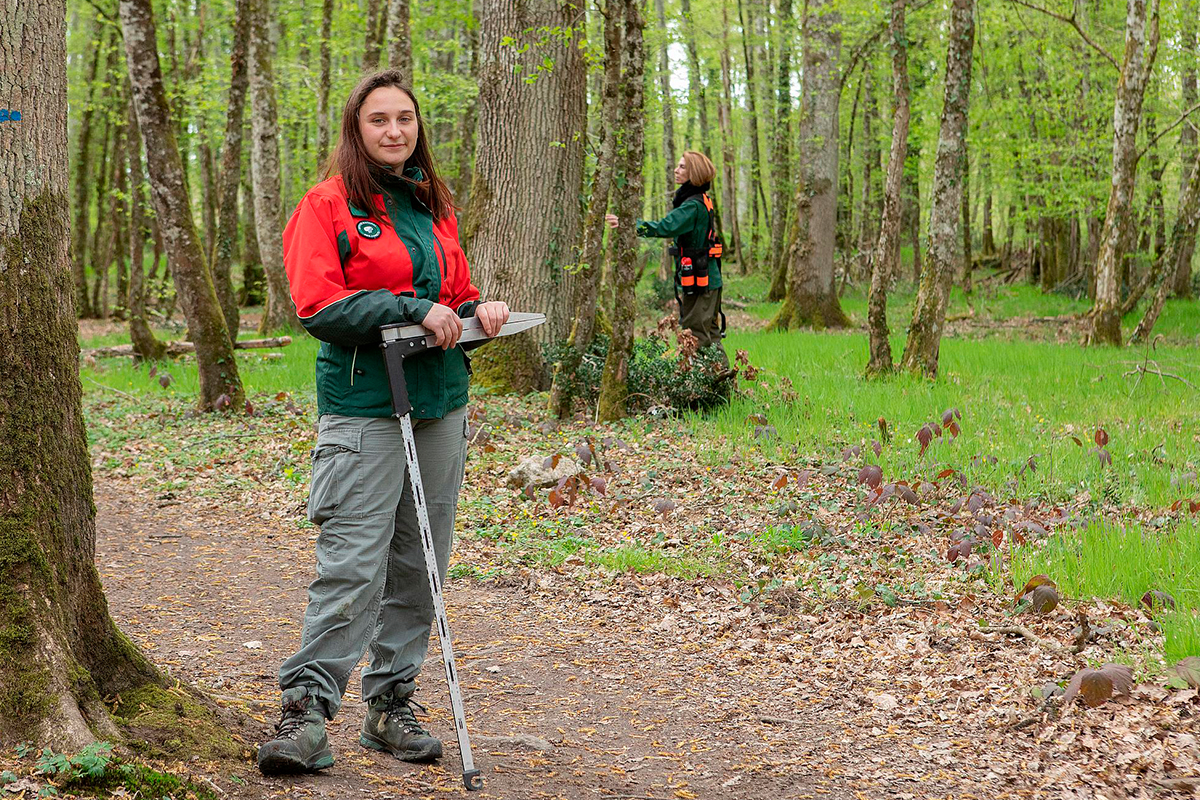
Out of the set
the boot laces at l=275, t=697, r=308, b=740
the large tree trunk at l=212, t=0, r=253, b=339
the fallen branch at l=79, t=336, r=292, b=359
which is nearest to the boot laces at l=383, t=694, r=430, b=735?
the boot laces at l=275, t=697, r=308, b=740

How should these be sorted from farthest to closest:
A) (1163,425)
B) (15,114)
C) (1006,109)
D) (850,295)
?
(850,295) < (1006,109) < (1163,425) < (15,114)

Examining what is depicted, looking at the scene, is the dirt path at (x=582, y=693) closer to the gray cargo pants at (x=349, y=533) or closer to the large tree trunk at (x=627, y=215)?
the gray cargo pants at (x=349, y=533)

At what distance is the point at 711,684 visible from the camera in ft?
14.8

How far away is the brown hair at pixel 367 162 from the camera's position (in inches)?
126

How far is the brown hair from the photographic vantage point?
3.21m

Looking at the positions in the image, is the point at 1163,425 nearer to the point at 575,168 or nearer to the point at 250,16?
the point at 575,168

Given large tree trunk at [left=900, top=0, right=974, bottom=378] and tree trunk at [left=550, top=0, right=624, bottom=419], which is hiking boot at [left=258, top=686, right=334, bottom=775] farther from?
large tree trunk at [left=900, top=0, right=974, bottom=378]

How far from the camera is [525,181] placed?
1046 cm

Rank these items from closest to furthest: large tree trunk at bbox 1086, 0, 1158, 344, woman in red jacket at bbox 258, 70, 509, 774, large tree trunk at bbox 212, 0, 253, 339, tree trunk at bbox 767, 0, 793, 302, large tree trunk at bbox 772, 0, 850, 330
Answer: woman in red jacket at bbox 258, 70, 509, 774, large tree trunk at bbox 212, 0, 253, 339, large tree trunk at bbox 1086, 0, 1158, 344, large tree trunk at bbox 772, 0, 850, 330, tree trunk at bbox 767, 0, 793, 302

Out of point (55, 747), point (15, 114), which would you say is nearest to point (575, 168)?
point (15, 114)

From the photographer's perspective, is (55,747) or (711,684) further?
(711,684)

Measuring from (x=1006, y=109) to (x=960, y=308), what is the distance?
13.9 feet

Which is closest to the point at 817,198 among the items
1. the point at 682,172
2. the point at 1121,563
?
the point at 682,172

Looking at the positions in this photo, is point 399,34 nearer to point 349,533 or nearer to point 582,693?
point 582,693
